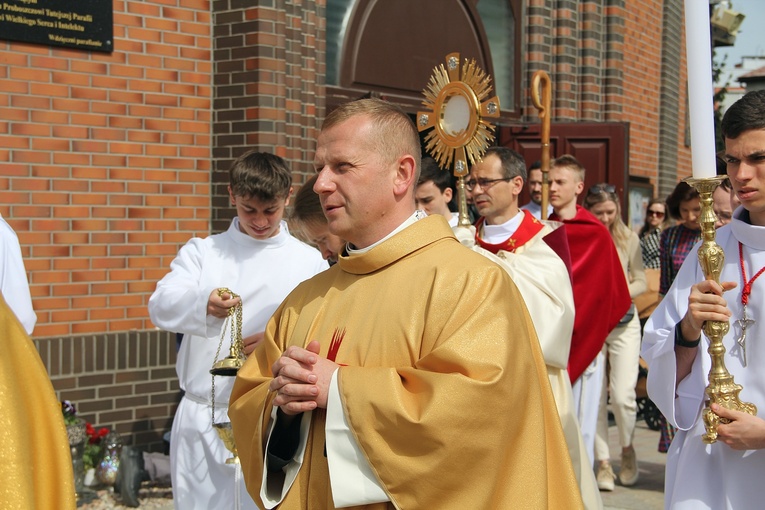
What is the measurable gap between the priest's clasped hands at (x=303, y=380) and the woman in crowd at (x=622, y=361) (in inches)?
199

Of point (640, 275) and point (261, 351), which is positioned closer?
point (261, 351)

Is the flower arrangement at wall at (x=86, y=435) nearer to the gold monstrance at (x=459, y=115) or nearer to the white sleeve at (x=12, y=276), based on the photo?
the white sleeve at (x=12, y=276)

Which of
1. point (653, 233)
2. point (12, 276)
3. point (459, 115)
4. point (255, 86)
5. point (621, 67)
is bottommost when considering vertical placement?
point (12, 276)

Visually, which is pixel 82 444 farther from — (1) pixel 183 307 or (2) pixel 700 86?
(2) pixel 700 86

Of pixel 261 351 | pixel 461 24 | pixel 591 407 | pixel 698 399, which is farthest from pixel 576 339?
pixel 461 24

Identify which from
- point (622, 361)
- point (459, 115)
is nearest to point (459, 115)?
point (459, 115)

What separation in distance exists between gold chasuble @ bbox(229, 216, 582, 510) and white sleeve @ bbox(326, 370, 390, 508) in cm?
4

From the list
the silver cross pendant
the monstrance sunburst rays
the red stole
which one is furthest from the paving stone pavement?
the silver cross pendant

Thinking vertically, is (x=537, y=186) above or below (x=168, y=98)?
Answer: below

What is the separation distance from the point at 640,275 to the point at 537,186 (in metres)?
1.06

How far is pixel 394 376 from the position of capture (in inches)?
101

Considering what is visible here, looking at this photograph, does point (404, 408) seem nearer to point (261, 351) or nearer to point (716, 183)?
point (261, 351)

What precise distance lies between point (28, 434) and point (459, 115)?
3.19 m

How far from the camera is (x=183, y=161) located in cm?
718
